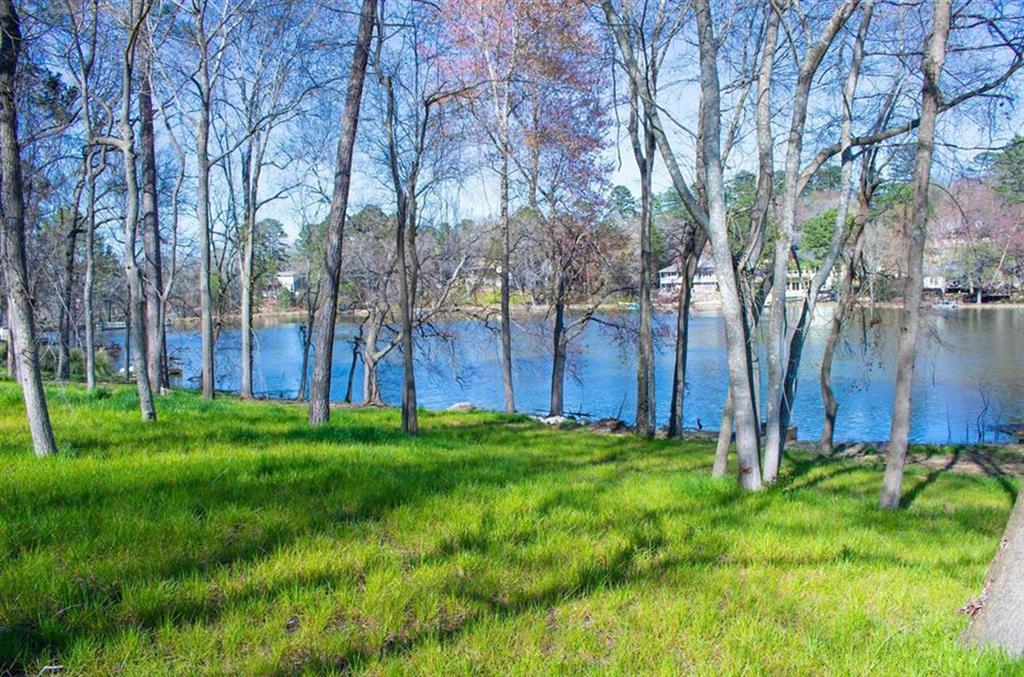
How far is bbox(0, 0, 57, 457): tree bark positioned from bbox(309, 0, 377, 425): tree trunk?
3751 mm

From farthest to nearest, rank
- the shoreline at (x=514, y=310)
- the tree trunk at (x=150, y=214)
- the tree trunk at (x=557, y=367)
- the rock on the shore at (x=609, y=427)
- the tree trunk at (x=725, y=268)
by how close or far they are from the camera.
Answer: the shoreline at (x=514, y=310)
the tree trunk at (x=557, y=367)
the rock on the shore at (x=609, y=427)
the tree trunk at (x=150, y=214)
the tree trunk at (x=725, y=268)

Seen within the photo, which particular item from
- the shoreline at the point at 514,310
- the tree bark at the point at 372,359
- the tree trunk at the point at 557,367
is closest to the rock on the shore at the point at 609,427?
the tree trunk at the point at 557,367

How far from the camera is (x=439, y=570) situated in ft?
9.99

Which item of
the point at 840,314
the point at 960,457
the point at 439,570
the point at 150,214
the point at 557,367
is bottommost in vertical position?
the point at 960,457

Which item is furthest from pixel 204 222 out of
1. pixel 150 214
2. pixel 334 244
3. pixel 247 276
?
pixel 334 244

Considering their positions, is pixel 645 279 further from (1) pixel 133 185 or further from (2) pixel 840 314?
(1) pixel 133 185

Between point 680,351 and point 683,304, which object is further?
point 680,351

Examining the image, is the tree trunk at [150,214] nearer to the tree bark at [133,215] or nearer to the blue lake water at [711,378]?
the tree bark at [133,215]

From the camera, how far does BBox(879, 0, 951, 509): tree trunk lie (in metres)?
5.55

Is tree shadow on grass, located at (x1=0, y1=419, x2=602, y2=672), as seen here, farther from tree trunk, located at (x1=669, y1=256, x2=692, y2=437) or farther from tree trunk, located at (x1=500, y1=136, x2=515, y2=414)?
tree trunk, located at (x1=500, y1=136, x2=515, y2=414)

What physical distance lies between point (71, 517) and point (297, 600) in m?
1.44

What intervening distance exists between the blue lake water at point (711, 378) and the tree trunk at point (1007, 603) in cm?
1154

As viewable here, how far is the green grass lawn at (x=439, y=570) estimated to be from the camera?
238 cm

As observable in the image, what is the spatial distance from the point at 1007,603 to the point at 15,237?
5.78 meters
